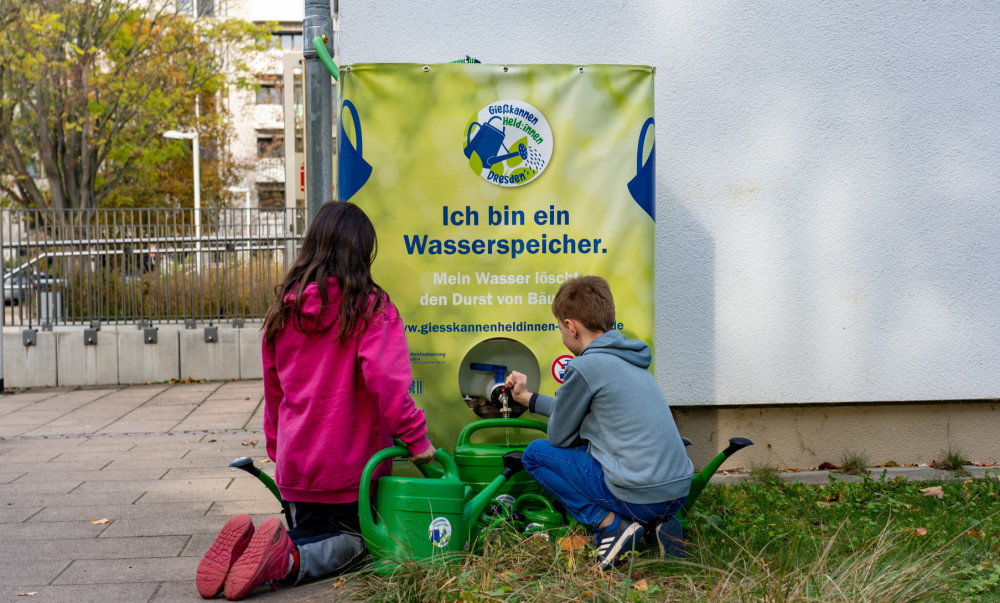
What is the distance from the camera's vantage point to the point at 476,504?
3.59 m

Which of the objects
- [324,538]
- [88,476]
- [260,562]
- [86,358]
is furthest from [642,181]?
[86,358]

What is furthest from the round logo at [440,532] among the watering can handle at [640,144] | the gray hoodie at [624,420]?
the watering can handle at [640,144]

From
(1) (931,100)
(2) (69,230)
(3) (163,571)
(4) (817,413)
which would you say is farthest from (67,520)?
(2) (69,230)

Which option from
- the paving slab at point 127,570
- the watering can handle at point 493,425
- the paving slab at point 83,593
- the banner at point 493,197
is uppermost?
the banner at point 493,197

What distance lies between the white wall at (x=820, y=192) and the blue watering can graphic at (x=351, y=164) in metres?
1.69

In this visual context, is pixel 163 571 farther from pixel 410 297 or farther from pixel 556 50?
pixel 556 50

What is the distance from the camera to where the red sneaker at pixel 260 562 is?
3295 millimetres

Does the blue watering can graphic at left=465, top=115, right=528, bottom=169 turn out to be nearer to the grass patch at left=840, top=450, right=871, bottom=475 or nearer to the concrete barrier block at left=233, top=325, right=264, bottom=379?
the grass patch at left=840, top=450, right=871, bottom=475

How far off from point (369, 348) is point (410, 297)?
0.58 metres

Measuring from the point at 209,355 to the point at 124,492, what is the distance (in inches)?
218

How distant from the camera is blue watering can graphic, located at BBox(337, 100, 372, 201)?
4.03 meters

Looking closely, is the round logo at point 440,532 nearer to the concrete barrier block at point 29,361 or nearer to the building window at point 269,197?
the concrete barrier block at point 29,361

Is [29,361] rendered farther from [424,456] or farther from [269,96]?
[269,96]

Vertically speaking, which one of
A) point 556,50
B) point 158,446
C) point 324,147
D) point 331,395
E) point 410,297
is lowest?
point 158,446
